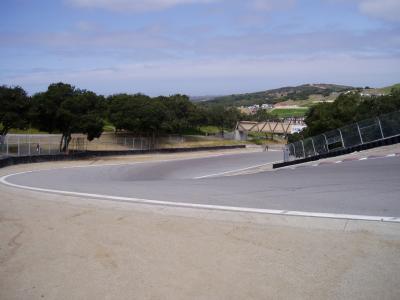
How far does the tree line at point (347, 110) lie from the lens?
57938mm

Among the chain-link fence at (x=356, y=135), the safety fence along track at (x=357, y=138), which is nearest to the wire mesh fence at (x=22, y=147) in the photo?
the chain-link fence at (x=356, y=135)

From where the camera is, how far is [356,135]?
2702cm

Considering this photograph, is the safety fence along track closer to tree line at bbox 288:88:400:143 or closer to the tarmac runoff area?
the tarmac runoff area

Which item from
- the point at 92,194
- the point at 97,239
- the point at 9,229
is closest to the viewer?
the point at 97,239

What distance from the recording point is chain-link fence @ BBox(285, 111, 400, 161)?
25.3 meters

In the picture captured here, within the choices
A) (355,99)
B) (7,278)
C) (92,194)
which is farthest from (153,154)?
(7,278)

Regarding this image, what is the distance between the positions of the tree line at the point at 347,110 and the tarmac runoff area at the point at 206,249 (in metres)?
48.6

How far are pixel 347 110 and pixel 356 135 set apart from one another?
115 feet

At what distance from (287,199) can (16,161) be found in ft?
96.7

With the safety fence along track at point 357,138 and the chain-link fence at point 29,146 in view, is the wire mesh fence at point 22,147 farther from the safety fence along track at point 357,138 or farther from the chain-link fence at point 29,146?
the safety fence along track at point 357,138

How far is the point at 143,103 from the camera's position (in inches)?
2958

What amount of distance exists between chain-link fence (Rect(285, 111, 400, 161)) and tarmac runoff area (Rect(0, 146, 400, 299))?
1355cm

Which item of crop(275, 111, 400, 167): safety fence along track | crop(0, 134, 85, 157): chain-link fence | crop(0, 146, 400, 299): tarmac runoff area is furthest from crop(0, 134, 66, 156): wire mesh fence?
crop(0, 146, 400, 299): tarmac runoff area

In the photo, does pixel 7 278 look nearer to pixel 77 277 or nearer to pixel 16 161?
pixel 77 277
